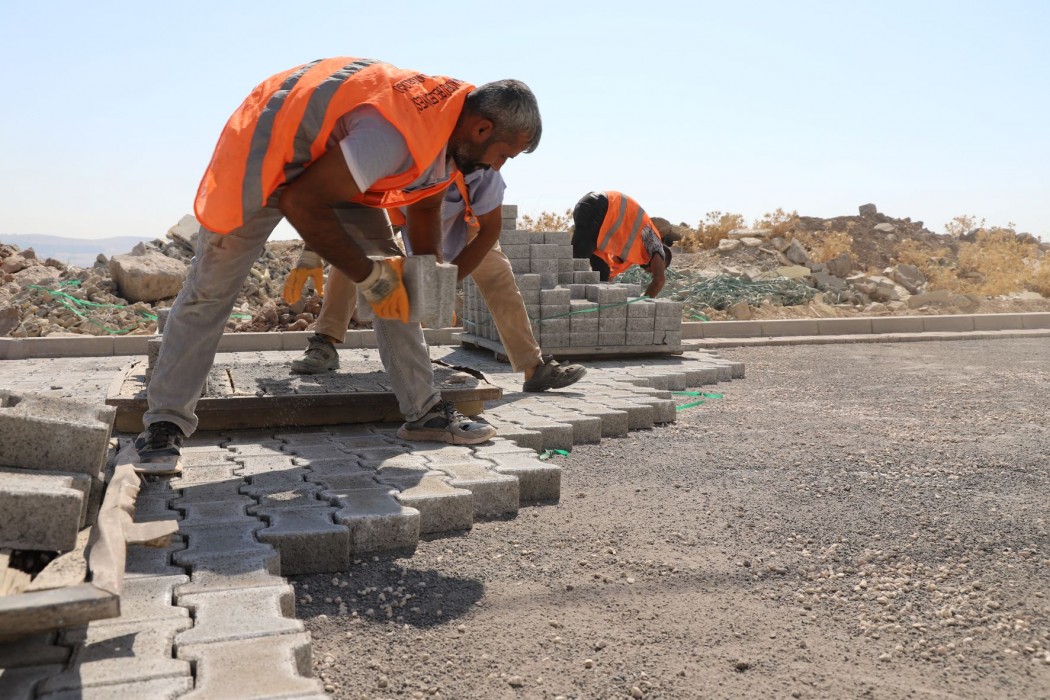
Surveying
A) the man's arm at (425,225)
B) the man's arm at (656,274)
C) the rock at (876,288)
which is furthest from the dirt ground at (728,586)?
the rock at (876,288)

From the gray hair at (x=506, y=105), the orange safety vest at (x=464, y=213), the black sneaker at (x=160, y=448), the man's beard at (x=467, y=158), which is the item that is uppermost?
the gray hair at (x=506, y=105)

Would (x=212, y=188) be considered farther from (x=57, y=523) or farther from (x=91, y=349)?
(x=91, y=349)

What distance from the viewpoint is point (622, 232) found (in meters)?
9.09

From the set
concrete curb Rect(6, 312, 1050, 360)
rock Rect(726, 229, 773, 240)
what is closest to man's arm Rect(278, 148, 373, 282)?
concrete curb Rect(6, 312, 1050, 360)

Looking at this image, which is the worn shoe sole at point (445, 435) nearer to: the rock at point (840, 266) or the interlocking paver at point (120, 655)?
the interlocking paver at point (120, 655)

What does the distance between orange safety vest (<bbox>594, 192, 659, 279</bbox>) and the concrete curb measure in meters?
1.20

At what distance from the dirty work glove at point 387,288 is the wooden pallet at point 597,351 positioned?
3773 millimetres

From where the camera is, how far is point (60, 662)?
1869 mm

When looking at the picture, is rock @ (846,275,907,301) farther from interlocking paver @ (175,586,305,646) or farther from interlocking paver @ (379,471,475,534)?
interlocking paver @ (175,586,305,646)

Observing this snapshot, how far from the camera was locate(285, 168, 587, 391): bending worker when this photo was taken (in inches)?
185

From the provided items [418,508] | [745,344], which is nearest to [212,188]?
[418,508]

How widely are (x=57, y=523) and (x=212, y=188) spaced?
1485 millimetres

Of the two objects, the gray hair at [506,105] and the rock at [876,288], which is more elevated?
the gray hair at [506,105]

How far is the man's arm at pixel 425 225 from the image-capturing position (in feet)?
13.3
